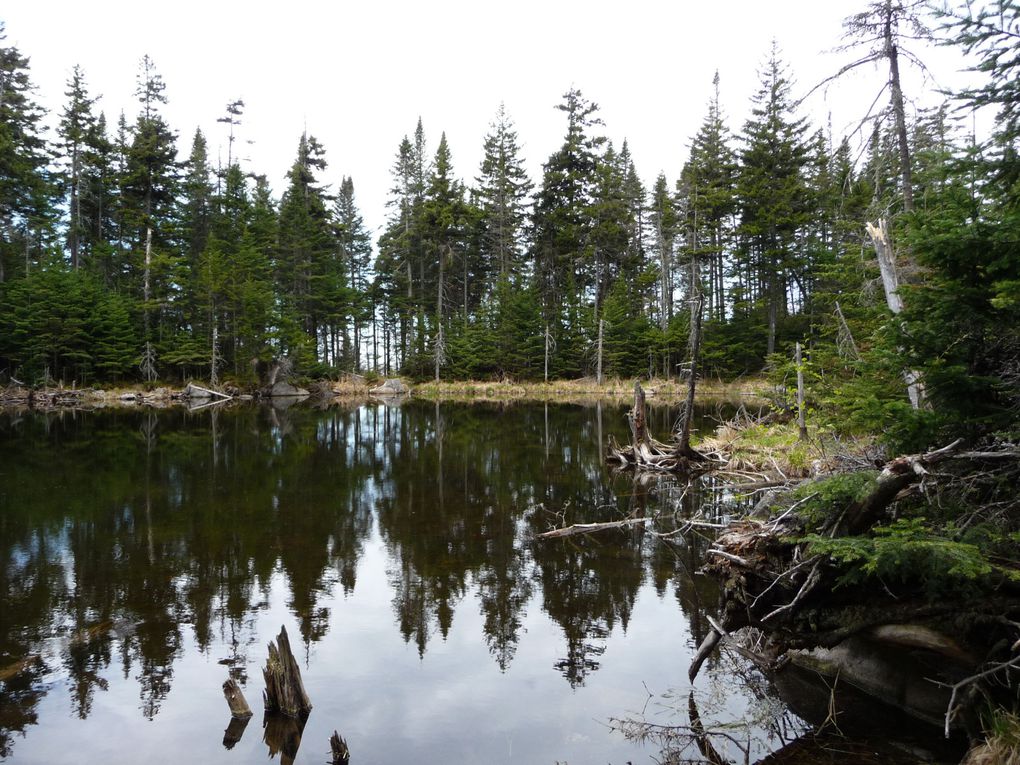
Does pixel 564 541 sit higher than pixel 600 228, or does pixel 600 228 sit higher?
pixel 600 228

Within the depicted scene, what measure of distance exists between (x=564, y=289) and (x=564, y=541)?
38729 millimetres

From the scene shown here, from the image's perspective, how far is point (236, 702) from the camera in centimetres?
468

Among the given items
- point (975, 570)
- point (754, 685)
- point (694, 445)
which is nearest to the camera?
point (975, 570)

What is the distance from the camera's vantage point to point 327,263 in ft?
159

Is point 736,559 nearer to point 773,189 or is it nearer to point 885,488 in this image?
point 885,488

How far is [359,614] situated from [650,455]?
9882mm

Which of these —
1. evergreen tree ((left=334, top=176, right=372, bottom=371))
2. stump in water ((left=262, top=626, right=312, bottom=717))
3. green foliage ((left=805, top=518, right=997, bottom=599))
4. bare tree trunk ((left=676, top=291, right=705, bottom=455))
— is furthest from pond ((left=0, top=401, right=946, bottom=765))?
evergreen tree ((left=334, top=176, right=372, bottom=371))

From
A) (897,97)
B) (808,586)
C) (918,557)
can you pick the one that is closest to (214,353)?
(897,97)

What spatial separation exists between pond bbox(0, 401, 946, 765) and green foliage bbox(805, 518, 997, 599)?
1426 mm

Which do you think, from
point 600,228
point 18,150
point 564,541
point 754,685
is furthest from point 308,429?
point 18,150

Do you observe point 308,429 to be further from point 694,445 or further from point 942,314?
point 942,314

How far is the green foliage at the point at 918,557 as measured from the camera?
11.1ft

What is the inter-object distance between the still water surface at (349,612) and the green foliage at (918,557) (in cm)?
147

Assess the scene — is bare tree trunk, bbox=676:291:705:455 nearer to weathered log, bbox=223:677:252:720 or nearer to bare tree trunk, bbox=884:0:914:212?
bare tree trunk, bbox=884:0:914:212
